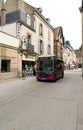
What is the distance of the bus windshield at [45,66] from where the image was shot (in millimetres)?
16094

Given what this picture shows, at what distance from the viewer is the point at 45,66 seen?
16328 mm

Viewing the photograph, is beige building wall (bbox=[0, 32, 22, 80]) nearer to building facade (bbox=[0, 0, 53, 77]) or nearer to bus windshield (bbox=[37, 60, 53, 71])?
building facade (bbox=[0, 0, 53, 77])

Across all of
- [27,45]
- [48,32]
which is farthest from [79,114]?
[48,32]

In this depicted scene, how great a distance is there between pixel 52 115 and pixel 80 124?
109cm

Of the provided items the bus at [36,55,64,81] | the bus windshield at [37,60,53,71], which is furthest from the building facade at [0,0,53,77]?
the bus at [36,55,64,81]

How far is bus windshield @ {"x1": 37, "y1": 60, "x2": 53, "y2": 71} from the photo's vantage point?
52.8ft

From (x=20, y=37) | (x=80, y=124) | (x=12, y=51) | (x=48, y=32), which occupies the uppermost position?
(x=48, y=32)

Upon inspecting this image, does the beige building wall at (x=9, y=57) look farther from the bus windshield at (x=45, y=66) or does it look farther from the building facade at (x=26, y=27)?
the bus windshield at (x=45, y=66)

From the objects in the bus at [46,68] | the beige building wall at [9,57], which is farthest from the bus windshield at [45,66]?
the beige building wall at [9,57]

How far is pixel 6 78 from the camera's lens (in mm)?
17672

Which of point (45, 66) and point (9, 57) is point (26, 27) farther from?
point (45, 66)

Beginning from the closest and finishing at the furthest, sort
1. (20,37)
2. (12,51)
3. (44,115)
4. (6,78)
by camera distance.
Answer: (44,115)
(6,78)
(12,51)
(20,37)

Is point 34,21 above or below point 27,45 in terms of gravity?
above

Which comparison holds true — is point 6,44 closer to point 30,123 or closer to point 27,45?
point 27,45
